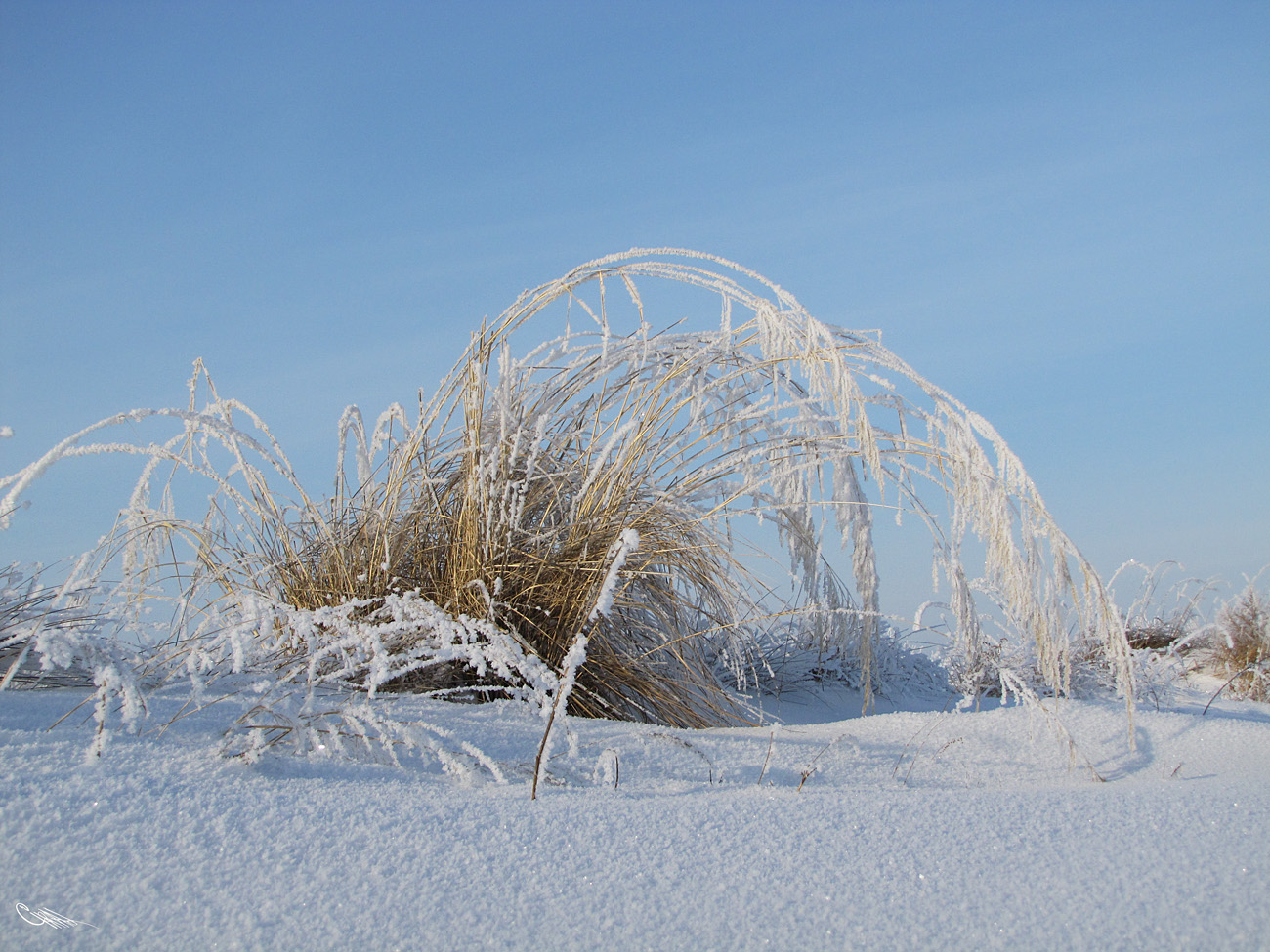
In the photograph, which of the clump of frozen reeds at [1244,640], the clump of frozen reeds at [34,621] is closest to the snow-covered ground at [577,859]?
the clump of frozen reeds at [34,621]

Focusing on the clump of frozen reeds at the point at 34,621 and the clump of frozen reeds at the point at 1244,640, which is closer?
the clump of frozen reeds at the point at 34,621

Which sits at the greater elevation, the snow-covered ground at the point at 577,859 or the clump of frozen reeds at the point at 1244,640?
the clump of frozen reeds at the point at 1244,640

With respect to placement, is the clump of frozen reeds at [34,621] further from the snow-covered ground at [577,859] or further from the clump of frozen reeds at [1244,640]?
the clump of frozen reeds at [1244,640]

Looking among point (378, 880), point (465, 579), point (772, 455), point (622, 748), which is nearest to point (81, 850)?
point (378, 880)

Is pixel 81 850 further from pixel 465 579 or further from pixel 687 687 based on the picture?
pixel 687 687

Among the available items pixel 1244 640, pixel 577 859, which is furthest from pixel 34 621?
pixel 1244 640

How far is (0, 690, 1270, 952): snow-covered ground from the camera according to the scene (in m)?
0.85

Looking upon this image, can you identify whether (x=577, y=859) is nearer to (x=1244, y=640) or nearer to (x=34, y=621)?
(x=34, y=621)

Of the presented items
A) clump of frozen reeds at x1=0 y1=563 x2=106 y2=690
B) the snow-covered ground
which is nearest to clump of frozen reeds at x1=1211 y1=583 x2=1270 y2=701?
the snow-covered ground

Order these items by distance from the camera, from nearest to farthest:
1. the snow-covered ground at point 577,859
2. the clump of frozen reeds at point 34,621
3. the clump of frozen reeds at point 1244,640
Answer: the snow-covered ground at point 577,859
the clump of frozen reeds at point 34,621
the clump of frozen reeds at point 1244,640

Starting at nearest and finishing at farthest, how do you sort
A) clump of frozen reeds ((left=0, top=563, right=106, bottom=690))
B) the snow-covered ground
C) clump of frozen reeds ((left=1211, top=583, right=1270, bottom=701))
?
the snow-covered ground < clump of frozen reeds ((left=0, top=563, right=106, bottom=690)) < clump of frozen reeds ((left=1211, top=583, right=1270, bottom=701))

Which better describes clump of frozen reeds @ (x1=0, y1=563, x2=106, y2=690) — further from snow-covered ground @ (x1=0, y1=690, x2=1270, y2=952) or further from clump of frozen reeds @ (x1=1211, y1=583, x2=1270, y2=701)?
clump of frozen reeds @ (x1=1211, y1=583, x2=1270, y2=701)

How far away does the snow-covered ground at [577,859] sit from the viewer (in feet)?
2.79

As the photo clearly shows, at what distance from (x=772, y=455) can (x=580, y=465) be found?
56 centimetres
